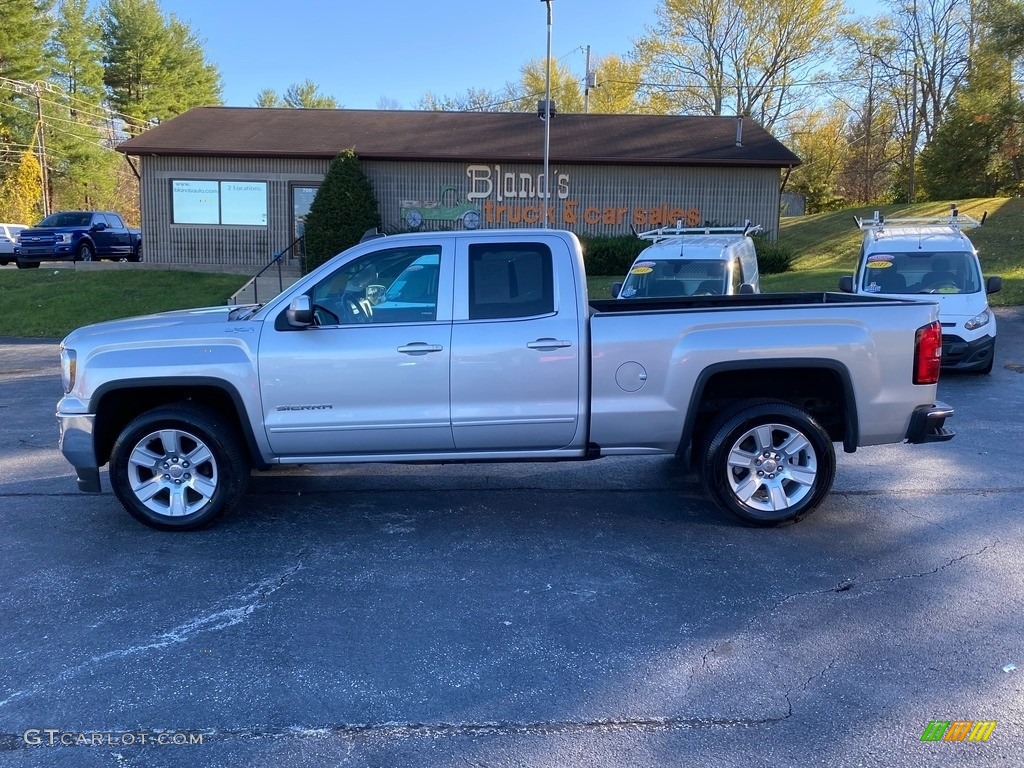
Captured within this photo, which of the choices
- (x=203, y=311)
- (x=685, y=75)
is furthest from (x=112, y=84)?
(x=203, y=311)

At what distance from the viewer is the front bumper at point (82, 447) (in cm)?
549

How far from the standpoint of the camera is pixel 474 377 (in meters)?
5.48

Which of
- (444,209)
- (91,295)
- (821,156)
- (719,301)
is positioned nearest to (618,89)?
(821,156)

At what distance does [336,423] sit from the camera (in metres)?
5.52

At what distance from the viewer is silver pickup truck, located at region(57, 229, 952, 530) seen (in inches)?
215

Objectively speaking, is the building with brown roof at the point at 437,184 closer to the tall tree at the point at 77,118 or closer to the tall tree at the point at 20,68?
the tall tree at the point at 20,68

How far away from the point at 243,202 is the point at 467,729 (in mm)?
23494

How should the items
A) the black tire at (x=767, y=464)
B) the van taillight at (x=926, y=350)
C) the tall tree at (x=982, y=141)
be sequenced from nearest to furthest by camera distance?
the van taillight at (x=926, y=350)
the black tire at (x=767, y=464)
the tall tree at (x=982, y=141)

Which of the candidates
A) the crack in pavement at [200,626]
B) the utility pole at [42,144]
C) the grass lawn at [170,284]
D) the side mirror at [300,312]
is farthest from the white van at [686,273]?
the utility pole at [42,144]

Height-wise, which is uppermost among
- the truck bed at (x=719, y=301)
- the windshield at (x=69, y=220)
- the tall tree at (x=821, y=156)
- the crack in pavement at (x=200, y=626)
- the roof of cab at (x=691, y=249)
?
the tall tree at (x=821, y=156)

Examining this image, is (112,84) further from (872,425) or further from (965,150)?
(872,425)

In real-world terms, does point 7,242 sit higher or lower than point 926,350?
higher

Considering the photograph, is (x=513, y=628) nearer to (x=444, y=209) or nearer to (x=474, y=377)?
(x=474, y=377)

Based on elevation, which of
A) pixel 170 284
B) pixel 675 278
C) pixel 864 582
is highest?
pixel 170 284
